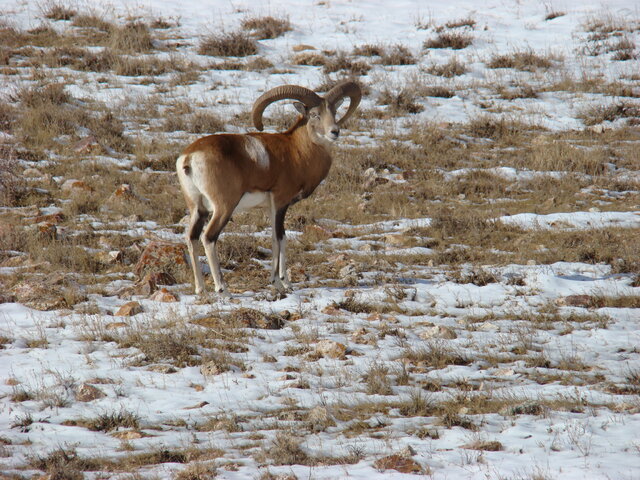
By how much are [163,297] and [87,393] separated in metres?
2.46

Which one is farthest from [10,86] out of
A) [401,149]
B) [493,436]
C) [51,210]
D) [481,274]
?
[493,436]

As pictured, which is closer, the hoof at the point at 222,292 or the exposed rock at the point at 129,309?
the exposed rock at the point at 129,309

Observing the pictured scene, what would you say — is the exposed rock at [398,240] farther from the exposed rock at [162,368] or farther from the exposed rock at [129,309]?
the exposed rock at [162,368]

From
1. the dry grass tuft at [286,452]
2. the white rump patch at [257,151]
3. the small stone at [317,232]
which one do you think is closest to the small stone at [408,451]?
the dry grass tuft at [286,452]

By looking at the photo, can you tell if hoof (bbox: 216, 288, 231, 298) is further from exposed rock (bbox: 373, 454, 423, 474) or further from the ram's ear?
exposed rock (bbox: 373, 454, 423, 474)

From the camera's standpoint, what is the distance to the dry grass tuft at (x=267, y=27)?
65.5 ft

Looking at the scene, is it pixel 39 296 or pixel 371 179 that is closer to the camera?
pixel 39 296

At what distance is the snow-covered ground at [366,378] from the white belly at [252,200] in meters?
1.13

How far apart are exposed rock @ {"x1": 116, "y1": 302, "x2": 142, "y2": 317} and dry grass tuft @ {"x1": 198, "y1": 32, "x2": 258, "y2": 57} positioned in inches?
501

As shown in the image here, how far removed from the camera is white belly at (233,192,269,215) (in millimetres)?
8398

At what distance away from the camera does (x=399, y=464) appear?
14.1 feet

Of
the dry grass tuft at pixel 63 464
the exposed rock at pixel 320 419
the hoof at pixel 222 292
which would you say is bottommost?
the exposed rock at pixel 320 419

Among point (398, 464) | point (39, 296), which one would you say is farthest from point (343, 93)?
point (398, 464)

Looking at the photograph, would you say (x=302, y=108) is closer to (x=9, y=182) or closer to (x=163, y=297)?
(x=163, y=297)
